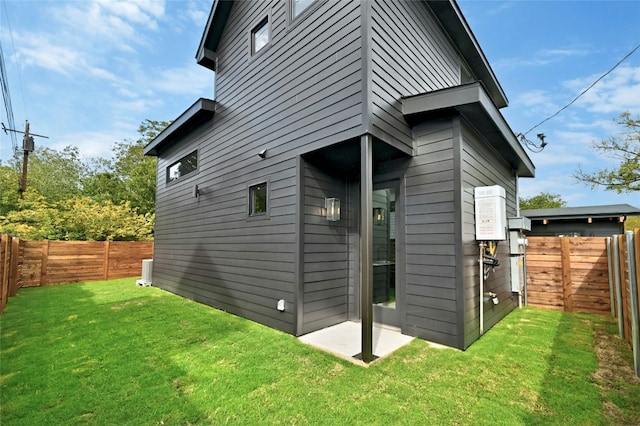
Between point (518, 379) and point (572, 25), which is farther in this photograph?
point (572, 25)

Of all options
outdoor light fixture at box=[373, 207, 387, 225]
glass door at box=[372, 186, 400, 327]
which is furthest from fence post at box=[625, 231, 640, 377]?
outdoor light fixture at box=[373, 207, 387, 225]

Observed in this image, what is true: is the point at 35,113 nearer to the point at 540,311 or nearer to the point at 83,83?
the point at 83,83

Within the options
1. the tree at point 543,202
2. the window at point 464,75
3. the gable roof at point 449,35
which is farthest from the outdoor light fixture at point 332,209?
the tree at point 543,202

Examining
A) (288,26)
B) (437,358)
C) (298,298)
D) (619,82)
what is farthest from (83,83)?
(619,82)

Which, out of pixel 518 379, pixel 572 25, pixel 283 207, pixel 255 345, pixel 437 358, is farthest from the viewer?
pixel 572 25

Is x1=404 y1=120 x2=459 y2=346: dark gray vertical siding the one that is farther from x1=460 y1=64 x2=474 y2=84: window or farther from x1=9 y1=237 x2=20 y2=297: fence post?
x1=9 y1=237 x2=20 y2=297: fence post

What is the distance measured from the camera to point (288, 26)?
175 inches

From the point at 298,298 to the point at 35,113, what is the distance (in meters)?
16.7

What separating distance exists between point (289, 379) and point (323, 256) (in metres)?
1.88

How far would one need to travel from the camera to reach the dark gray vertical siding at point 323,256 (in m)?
4.02

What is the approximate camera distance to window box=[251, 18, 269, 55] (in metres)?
5.09

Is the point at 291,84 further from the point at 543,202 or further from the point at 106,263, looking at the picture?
the point at 543,202

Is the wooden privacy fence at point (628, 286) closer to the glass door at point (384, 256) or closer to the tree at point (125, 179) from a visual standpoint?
the glass door at point (384, 256)

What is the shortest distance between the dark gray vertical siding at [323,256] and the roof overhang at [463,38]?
11.5 ft
